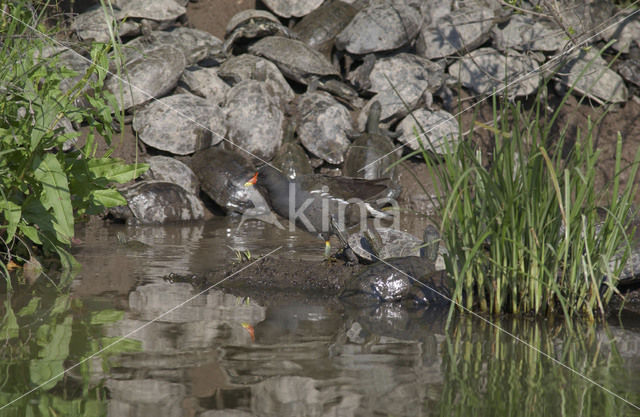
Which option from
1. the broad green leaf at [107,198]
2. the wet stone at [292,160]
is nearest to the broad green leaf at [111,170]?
the broad green leaf at [107,198]

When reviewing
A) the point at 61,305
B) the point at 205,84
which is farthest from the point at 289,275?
the point at 205,84

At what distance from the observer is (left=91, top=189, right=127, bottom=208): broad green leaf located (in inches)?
200

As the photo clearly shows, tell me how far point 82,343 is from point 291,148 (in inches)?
264

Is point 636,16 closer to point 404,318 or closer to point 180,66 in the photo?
point 180,66

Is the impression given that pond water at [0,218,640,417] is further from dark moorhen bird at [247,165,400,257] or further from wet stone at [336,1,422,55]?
wet stone at [336,1,422,55]

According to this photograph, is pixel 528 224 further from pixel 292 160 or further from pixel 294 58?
pixel 294 58

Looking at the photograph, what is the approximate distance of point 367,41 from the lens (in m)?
10.9

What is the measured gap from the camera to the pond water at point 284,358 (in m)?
2.65

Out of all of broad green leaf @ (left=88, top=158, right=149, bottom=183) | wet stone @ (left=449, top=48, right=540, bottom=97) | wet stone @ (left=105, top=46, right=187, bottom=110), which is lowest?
broad green leaf @ (left=88, top=158, right=149, bottom=183)

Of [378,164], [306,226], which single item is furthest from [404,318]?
[378,164]

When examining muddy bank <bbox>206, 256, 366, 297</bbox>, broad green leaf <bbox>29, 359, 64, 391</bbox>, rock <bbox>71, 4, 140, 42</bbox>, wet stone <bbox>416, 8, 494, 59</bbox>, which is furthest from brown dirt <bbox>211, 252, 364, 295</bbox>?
wet stone <bbox>416, 8, 494, 59</bbox>

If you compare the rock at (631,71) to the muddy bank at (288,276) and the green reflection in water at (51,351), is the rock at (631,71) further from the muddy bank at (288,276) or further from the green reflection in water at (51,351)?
the green reflection in water at (51,351)

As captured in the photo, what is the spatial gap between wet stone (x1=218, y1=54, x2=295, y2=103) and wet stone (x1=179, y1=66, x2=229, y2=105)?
174 millimetres

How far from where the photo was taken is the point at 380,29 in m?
11.0
